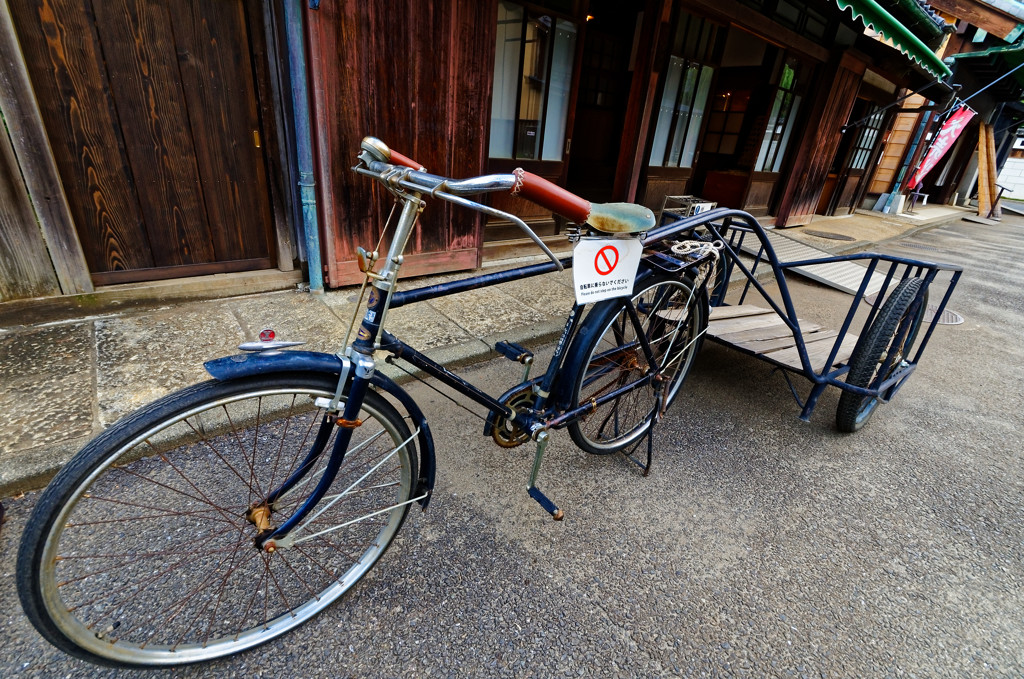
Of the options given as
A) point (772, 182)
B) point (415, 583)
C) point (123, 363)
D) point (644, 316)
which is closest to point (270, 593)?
point (415, 583)

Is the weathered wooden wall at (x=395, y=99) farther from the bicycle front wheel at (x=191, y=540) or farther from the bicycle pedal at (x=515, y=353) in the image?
the bicycle pedal at (x=515, y=353)

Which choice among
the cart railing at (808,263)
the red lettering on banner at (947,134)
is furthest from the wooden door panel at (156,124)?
the red lettering on banner at (947,134)

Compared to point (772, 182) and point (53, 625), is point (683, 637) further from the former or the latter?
point (772, 182)

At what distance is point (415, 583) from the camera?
1778 mm

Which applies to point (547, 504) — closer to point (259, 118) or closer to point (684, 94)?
point (259, 118)

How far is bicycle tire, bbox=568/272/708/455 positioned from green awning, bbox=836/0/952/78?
4804 mm

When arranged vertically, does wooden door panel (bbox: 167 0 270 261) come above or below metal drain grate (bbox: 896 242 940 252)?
above

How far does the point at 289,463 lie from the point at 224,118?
272 cm

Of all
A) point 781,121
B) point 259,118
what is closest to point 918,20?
point 781,121

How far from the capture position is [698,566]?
76.9 inches

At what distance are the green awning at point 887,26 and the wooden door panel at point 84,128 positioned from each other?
661 cm

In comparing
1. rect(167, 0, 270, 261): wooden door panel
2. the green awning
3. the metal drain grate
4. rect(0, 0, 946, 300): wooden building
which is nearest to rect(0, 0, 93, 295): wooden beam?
rect(0, 0, 946, 300): wooden building

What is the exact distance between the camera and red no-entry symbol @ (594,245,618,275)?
175 centimetres

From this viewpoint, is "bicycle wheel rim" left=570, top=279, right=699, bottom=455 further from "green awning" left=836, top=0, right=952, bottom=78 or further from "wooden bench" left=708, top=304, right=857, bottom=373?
"green awning" left=836, top=0, right=952, bottom=78
